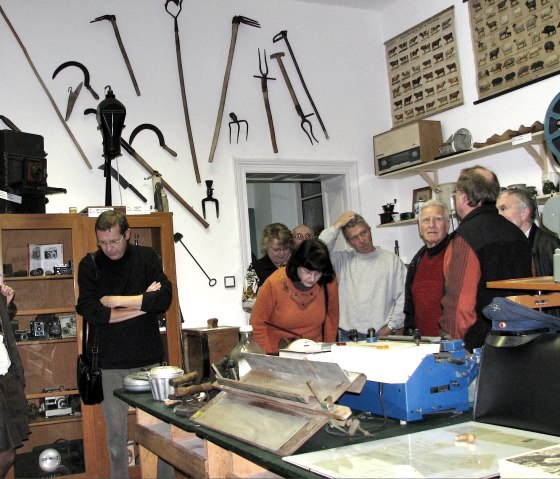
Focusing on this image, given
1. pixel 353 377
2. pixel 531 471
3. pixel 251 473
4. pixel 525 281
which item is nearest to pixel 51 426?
pixel 251 473

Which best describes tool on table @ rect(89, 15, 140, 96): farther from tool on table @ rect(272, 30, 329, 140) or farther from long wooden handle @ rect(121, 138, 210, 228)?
tool on table @ rect(272, 30, 329, 140)

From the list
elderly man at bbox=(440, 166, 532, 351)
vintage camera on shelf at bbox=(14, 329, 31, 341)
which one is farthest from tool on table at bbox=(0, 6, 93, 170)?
elderly man at bbox=(440, 166, 532, 351)

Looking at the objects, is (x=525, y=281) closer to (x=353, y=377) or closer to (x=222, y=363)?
(x=353, y=377)

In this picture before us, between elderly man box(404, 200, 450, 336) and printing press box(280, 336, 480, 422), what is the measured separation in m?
1.17

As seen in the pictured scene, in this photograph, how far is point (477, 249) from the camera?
2.49m

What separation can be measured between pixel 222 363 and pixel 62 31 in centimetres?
324

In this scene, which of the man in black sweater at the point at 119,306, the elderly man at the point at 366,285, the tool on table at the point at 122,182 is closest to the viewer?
the man in black sweater at the point at 119,306

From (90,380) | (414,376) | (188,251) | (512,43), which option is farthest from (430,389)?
(512,43)

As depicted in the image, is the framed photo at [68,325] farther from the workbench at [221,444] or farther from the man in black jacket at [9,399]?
the workbench at [221,444]

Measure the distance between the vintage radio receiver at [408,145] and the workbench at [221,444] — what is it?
332 cm

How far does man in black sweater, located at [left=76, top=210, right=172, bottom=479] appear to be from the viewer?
11.1ft

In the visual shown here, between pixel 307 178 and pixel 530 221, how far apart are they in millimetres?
2645

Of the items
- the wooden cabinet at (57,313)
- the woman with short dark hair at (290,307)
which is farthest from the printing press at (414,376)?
the wooden cabinet at (57,313)

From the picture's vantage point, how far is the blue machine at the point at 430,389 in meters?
1.88
